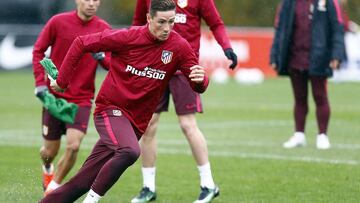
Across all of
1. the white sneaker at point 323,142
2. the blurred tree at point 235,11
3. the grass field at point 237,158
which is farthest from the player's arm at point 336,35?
the blurred tree at point 235,11

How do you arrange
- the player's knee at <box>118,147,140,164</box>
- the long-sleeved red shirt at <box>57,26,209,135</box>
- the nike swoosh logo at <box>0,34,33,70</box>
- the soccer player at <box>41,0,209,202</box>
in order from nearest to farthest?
1. the player's knee at <box>118,147,140,164</box>
2. the soccer player at <box>41,0,209,202</box>
3. the long-sleeved red shirt at <box>57,26,209,135</box>
4. the nike swoosh logo at <box>0,34,33,70</box>

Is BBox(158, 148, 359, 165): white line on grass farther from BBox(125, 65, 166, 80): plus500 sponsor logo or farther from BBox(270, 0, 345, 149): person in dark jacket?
BBox(125, 65, 166, 80): plus500 sponsor logo

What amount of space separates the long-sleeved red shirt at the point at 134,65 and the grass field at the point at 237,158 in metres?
1.61

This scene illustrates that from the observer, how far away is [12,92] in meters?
23.7

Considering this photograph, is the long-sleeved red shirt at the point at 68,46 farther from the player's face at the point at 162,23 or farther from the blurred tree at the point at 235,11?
the blurred tree at the point at 235,11

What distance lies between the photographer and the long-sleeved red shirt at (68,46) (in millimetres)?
9695

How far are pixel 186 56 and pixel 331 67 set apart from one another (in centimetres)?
571

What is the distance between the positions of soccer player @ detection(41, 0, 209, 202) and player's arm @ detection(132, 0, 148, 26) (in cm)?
173

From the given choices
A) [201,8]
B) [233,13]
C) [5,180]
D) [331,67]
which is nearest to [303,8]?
[331,67]

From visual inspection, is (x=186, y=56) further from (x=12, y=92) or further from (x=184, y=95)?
(x=12, y=92)

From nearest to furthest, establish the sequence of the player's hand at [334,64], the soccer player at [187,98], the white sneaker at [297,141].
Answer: the soccer player at [187,98] < the player's hand at [334,64] < the white sneaker at [297,141]

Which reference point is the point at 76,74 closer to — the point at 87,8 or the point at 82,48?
the point at 87,8

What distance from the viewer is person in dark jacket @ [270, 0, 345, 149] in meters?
13.4

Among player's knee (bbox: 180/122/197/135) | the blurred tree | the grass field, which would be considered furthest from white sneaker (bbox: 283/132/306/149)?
the blurred tree
